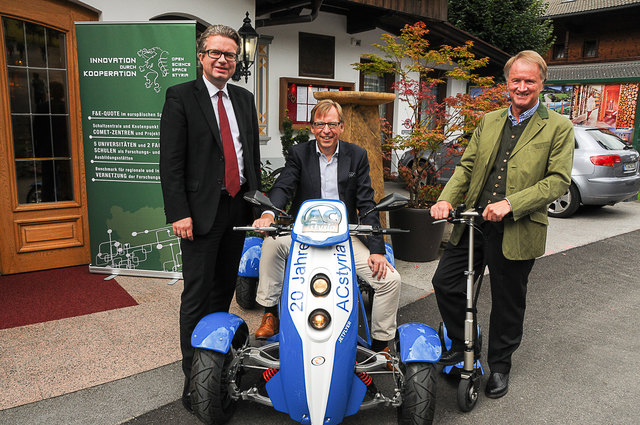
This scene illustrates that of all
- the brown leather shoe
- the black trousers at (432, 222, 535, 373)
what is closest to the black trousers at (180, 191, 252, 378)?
the brown leather shoe

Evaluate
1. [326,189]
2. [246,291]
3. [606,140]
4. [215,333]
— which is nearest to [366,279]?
[326,189]

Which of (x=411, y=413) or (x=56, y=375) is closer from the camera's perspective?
(x=411, y=413)

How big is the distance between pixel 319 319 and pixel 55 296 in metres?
3.13

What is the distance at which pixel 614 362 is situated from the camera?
366cm

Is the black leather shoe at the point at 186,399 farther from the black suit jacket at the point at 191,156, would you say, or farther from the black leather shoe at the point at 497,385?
the black leather shoe at the point at 497,385

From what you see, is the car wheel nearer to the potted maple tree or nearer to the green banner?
the potted maple tree

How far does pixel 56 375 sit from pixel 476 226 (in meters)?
2.74

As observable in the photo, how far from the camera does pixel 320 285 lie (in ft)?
8.04

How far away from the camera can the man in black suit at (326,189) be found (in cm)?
322

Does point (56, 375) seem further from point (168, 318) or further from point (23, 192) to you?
point (23, 192)

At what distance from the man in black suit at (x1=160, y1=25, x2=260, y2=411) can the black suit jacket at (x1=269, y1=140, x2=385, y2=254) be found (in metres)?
0.40

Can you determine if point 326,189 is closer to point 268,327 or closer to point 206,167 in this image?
point 206,167

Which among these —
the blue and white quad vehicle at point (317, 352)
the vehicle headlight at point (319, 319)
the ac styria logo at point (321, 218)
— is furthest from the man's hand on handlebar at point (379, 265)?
the vehicle headlight at point (319, 319)

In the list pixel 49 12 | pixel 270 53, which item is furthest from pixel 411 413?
pixel 270 53
